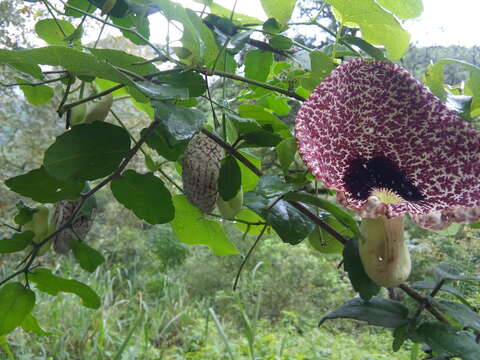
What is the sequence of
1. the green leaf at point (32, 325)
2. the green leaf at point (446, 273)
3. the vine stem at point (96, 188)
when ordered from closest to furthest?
the vine stem at point (96, 188) → the green leaf at point (446, 273) → the green leaf at point (32, 325)

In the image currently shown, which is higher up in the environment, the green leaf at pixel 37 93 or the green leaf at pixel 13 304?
the green leaf at pixel 37 93

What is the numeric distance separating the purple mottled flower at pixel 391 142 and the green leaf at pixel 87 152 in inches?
6.1

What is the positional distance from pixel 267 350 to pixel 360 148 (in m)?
1.91

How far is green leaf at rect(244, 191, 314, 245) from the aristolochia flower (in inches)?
2.2

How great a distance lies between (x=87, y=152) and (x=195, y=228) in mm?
210

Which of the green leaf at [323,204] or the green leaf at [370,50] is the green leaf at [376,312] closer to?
the green leaf at [323,204]

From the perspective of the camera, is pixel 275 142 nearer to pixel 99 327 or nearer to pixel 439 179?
pixel 439 179

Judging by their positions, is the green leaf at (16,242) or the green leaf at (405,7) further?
the green leaf at (16,242)

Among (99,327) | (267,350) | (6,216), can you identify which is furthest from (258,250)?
(6,216)

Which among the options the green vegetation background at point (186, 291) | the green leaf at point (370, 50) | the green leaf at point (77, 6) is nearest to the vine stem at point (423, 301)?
the green leaf at point (370, 50)

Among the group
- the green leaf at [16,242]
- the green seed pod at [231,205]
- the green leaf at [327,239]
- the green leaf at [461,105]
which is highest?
the green leaf at [461,105]

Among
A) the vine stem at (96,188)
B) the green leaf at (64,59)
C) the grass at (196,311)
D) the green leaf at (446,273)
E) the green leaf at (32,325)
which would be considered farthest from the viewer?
the grass at (196,311)

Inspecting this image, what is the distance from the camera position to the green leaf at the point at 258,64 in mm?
474

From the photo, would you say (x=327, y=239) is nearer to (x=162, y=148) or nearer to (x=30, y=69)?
(x=162, y=148)
